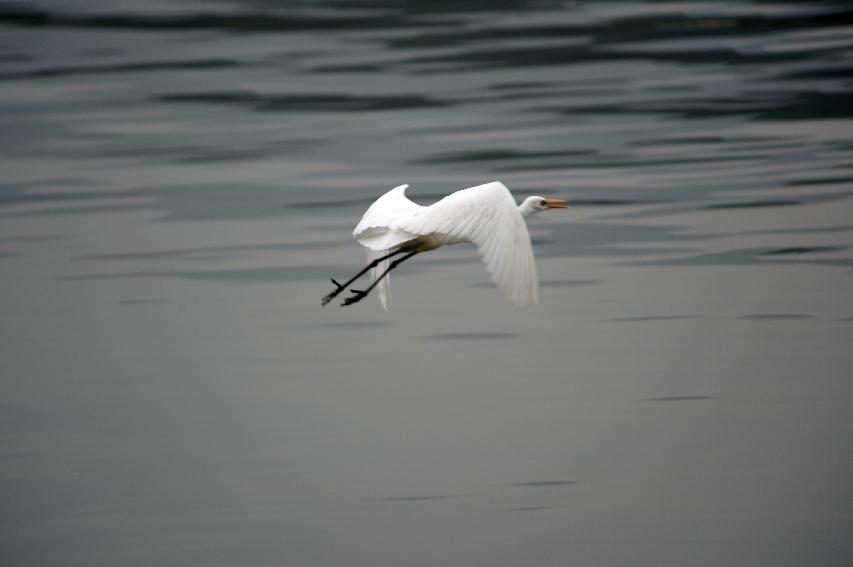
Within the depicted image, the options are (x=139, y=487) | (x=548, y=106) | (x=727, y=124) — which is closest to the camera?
(x=139, y=487)

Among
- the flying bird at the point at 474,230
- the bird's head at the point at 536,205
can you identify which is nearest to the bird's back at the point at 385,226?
the flying bird at the point at 474,230

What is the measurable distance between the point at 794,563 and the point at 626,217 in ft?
33.3

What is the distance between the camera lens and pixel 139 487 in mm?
13234

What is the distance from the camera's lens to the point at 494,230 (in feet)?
37.9

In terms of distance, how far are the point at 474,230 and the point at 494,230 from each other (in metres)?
0.17

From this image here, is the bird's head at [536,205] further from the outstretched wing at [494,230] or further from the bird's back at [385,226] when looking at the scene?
the outstretched wing at [494,230]

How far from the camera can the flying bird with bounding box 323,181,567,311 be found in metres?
11.1

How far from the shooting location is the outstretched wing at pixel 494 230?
11.1 metres

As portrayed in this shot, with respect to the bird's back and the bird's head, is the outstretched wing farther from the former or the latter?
the bird's head

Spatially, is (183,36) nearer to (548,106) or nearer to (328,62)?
(328,62)

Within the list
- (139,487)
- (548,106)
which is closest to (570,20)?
(548,106)

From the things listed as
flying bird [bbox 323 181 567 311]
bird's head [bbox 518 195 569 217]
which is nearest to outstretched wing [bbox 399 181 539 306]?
flying bird [bbox 323 181 567 311]

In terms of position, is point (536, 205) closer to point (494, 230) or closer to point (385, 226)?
point (385, 226)

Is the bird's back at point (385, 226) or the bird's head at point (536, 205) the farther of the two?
the bird's head at point (536, 205)
